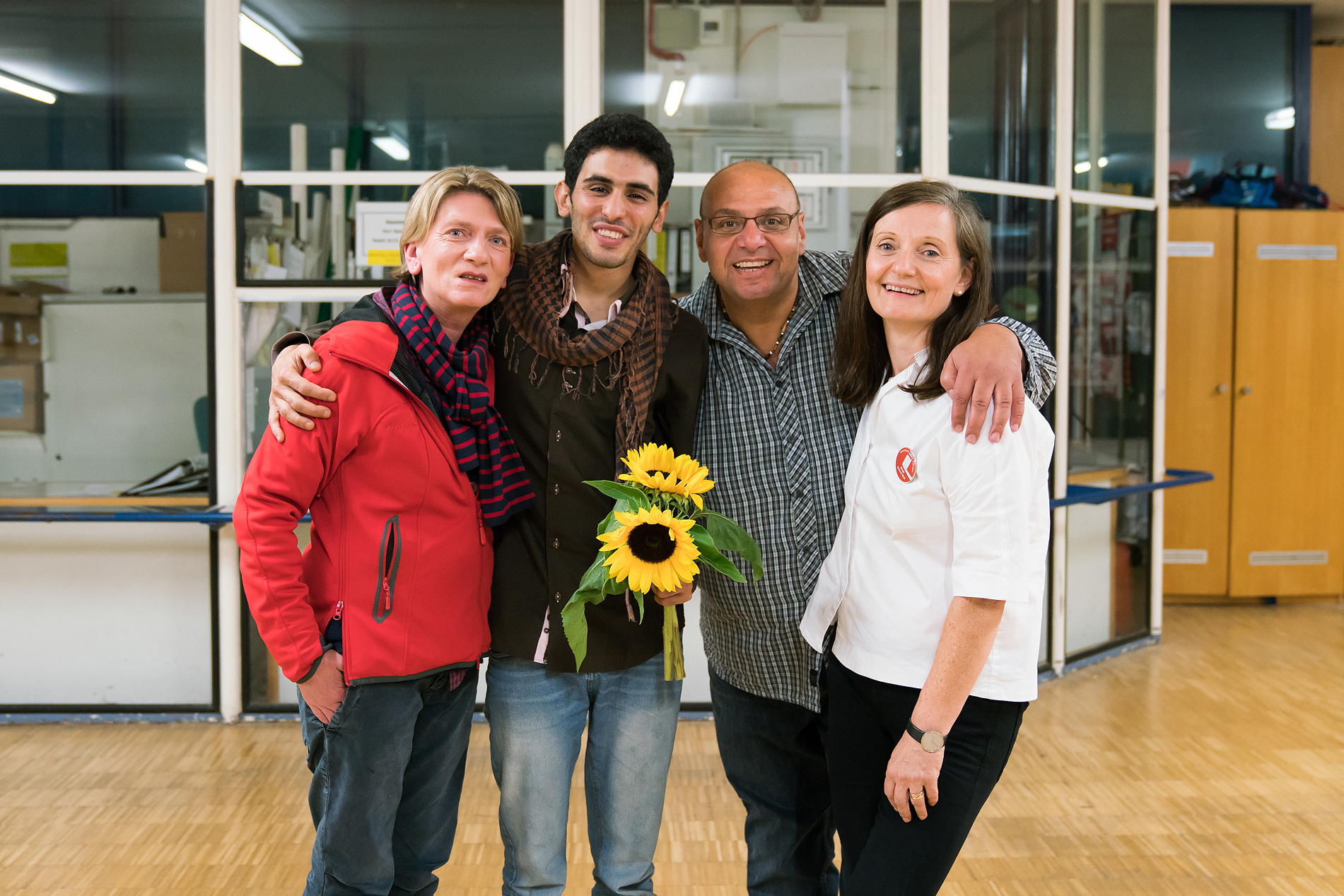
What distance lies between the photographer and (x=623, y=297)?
1.88m

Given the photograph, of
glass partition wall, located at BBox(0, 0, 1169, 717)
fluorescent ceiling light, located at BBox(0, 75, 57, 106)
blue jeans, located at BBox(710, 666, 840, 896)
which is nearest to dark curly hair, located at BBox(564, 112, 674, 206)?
blue jeans, located at BBox(710, 666, 840, 896)

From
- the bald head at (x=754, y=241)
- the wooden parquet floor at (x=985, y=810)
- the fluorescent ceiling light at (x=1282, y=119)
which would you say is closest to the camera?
the bald head at (x=754, y=241)

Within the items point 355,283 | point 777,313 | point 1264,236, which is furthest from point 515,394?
point 1264,236

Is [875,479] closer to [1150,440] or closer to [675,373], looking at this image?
[675,373]

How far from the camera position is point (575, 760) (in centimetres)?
186

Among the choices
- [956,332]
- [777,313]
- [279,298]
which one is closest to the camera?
[956,332]

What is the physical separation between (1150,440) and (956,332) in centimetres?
385

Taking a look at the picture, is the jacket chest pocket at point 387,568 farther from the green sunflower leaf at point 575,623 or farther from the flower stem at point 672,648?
the flower stem at point 672,648

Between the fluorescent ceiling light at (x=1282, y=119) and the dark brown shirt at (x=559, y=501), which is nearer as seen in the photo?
the dark brown shirt at (x=559, y=501)

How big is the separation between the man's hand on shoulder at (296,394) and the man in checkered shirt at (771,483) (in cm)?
75

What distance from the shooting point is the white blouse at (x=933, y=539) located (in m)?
1.40

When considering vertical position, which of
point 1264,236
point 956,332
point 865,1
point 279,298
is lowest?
point 956,332

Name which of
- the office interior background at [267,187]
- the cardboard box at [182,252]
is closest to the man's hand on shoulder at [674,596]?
the office interior background at [267,187]

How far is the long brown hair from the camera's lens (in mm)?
1559
